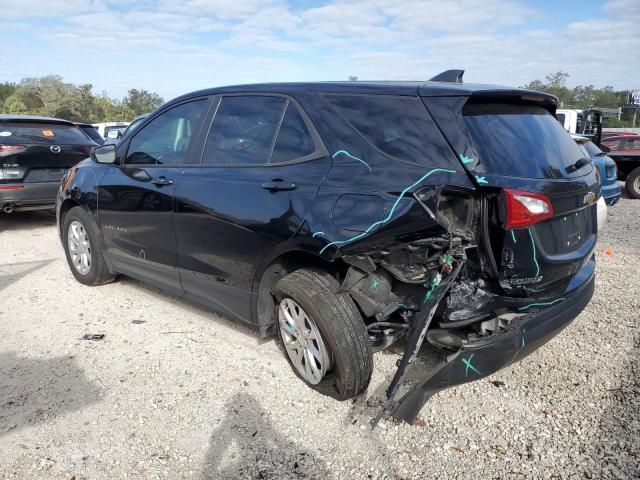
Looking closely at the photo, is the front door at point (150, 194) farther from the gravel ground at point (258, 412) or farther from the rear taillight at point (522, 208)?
the rear taillight at point (522, 208)

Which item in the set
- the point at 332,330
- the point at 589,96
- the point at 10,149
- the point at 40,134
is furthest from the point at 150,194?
the point at 589,96

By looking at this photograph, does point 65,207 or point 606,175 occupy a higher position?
point 65,207

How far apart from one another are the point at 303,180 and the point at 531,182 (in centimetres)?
122

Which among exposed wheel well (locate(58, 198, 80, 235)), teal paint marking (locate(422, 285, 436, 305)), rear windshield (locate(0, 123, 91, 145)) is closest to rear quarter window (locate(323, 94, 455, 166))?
teal paint marking (locate(422, 285, 436, 305))

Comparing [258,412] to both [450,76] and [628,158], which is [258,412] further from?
[628,158]

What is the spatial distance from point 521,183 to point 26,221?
321 inches

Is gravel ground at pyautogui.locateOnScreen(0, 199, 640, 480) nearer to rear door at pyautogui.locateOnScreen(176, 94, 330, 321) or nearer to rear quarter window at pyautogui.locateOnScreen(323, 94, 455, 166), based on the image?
rear door at pyautogui.locateOnScreen(176, 94, 330, 321)

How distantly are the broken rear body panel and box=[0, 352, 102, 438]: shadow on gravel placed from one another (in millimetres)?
1711

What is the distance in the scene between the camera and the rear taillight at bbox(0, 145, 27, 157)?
684 centimetres

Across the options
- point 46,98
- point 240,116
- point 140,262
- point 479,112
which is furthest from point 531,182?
point 46,98

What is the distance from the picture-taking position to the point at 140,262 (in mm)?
4227

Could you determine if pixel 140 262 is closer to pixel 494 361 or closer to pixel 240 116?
pixel 240 116

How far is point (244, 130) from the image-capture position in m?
3.46

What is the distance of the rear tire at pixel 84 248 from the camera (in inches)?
187
